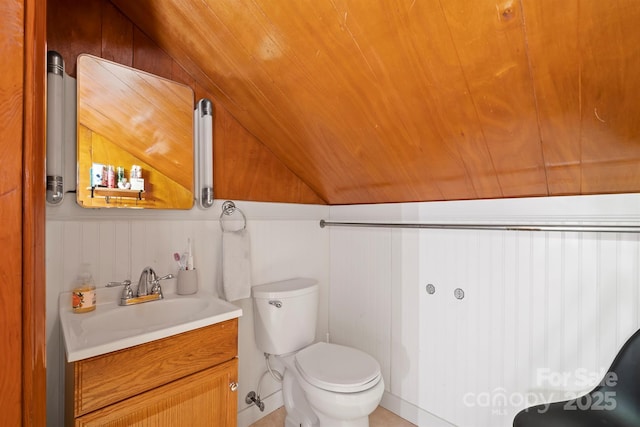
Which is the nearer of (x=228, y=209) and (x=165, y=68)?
(x=165, y=68)

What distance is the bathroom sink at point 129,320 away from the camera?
0.90 meters

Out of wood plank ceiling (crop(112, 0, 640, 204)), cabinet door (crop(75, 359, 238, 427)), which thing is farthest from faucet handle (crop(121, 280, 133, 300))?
wood plank ceiling (crop(112, 0, 640, 204))

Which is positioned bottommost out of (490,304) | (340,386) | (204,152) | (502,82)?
(340,386)

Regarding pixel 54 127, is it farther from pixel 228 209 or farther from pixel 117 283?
pixel 228 209

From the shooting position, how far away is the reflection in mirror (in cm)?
126

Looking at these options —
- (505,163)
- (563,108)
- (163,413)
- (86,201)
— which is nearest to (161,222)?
(86,201)

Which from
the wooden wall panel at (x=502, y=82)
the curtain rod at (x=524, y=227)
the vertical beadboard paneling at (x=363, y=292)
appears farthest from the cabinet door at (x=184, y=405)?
the wooden wall panel at (x=502, y=82)

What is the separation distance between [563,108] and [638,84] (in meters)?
0.18

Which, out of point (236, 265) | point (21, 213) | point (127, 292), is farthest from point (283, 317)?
point (21, 213)

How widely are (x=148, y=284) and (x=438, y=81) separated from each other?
4.83 feet

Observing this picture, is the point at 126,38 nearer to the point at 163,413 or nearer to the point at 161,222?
the point at 161,222

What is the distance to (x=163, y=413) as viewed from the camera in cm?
102

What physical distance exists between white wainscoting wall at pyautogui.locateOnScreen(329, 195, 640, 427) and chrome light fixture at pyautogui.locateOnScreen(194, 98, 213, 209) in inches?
→ 39.6

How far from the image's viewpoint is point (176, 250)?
152cm
